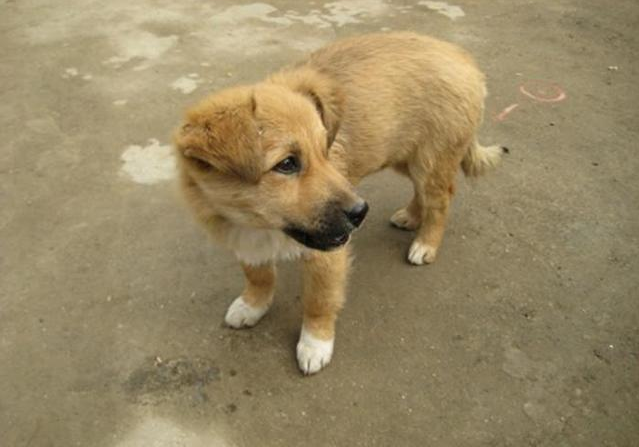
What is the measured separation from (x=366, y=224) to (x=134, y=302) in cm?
174

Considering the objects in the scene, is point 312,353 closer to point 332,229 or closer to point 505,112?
point 332,229

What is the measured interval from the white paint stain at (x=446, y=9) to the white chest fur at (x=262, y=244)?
513cm

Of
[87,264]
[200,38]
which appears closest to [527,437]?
[87,264]

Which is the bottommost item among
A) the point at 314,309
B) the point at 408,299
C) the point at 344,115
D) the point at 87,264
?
the point at 87,264

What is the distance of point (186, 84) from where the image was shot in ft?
18.9

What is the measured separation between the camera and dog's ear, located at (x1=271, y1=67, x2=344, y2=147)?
287 cm

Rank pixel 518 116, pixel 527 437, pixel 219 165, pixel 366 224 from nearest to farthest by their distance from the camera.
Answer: pixel 219 165 < pixel 527 437 < pixel 366 224 < pixel 518 116

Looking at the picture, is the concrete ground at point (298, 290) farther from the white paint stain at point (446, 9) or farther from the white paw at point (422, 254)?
the white paint stain at point (446, 9)

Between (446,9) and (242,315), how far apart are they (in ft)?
17.7

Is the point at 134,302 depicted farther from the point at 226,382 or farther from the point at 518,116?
the point at 518,116

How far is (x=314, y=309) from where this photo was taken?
10.6 ft

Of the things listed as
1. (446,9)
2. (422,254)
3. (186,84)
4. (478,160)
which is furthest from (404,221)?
(446,9)

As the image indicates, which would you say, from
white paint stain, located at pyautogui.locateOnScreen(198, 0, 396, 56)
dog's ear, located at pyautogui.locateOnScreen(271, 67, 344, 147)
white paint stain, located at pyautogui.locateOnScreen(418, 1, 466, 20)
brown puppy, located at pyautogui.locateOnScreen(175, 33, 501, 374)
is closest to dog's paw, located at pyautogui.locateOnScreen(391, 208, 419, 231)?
brown puppy, located at pyautogui.locateOnScreen(175, 33, 501, 374)

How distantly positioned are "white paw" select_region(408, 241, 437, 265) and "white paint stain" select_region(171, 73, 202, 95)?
117 inches
